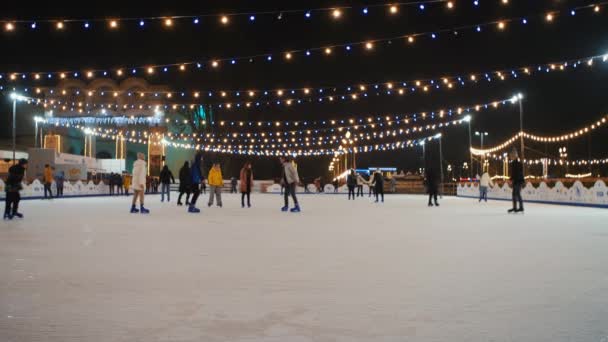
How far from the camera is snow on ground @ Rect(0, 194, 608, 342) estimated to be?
10.1 ft

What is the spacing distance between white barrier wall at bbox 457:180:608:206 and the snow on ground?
11.6m

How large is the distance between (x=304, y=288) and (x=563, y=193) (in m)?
19.4

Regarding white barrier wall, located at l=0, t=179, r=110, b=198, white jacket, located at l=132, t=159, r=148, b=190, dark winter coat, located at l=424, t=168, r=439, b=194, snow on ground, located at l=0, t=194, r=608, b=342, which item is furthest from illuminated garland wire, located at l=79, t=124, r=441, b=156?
snow on ground, located at l=0, t=194, r=608, b=342

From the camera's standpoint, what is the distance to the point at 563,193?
69.9 feet

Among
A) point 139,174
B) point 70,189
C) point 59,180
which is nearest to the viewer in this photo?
point 139,174

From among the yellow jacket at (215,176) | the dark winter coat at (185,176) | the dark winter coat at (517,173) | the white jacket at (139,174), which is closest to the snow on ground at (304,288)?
the white jacket at (139,174)

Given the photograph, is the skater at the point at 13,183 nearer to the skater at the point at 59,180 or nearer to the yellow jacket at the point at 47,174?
the yellow jacket at the point at 47,174

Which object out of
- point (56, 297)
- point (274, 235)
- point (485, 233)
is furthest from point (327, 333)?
point (485, 233)

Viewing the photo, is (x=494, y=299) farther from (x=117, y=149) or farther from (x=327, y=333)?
(x=117, y=149)

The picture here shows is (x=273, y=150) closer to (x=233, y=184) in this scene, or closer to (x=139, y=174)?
(x=233, y=184)

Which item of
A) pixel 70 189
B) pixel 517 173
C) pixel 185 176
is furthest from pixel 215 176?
pixel 70 189

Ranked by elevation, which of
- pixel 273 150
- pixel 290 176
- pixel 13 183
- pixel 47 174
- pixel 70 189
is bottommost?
pixel 70 189

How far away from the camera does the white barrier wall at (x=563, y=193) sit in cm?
1850

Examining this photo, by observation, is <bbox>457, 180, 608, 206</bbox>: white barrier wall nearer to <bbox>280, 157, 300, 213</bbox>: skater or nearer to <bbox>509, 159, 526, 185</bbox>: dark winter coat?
<bbox>509, 159, 526, 185</bbox>: dark winter coat
